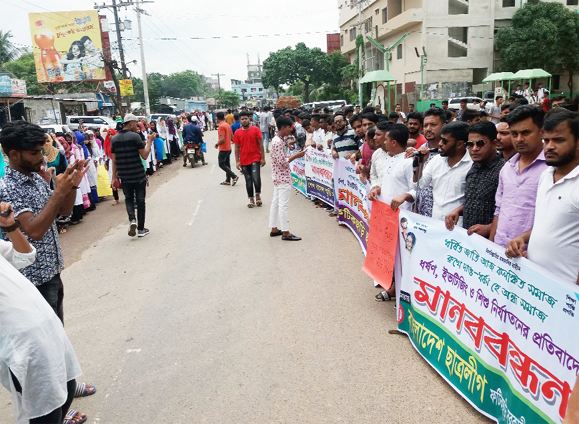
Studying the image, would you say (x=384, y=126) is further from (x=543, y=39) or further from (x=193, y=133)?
(x=543, y=39)

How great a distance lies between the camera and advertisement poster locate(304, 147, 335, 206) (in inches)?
359

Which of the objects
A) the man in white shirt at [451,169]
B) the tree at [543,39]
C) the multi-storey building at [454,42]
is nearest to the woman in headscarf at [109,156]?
the man in white shirt at [451,169]

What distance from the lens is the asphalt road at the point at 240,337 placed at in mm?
3186

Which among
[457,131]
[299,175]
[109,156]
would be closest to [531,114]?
[457,131]

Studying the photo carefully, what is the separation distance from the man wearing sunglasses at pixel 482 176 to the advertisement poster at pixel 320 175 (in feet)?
16.7

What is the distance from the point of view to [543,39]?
104 feet

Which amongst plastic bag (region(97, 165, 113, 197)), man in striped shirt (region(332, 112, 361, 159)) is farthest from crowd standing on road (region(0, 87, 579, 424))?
plastic bag (region(97, 165, 113, 197))

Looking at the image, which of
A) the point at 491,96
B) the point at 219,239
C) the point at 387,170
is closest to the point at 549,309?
the point at 387,170

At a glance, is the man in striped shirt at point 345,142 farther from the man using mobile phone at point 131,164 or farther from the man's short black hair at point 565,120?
the man's short black hair at point 565,120

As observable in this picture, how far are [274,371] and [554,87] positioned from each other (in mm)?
40414

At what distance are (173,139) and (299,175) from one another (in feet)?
36.7

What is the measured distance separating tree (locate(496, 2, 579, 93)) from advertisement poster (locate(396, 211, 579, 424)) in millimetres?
34088

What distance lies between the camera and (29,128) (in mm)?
2795

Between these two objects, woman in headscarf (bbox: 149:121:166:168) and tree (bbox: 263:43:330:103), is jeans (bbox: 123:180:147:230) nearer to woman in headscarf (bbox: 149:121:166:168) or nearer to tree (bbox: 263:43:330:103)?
A: woman in headscarf (bbox: 149:121:166:168)
